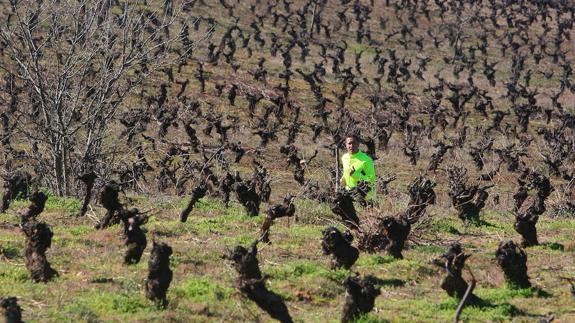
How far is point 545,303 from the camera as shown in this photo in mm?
10461

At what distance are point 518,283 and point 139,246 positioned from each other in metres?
5.06

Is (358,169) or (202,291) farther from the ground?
(358,169)

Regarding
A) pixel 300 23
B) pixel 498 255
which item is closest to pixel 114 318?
pixel 498 255

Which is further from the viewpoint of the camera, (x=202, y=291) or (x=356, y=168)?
(x=356, y=168)

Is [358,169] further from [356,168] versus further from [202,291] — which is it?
[202,291]

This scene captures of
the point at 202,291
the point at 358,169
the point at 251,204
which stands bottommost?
the point at 202,291

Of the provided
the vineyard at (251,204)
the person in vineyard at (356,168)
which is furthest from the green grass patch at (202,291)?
the person in vineyard at (356,168)

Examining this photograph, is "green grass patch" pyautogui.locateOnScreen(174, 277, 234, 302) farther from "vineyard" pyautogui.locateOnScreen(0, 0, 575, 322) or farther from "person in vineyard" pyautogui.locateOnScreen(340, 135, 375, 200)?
"person in vineyard" pyautogui.locateOnScreen(340, 135, 375, 200)

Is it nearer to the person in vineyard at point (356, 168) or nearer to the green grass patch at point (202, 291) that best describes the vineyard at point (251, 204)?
the green grass patch at point (202, 291)

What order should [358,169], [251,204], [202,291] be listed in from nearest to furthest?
[202,291], [358,169], [251,204]

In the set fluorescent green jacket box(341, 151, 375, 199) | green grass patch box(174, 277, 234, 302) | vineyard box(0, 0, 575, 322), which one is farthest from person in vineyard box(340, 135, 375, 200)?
green grass patch box(174, 277, 234, 302)

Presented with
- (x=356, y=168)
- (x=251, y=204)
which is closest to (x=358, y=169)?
(x=356, y=168)

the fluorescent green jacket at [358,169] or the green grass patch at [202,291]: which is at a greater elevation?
the fluorescent green jacket at [358,169]

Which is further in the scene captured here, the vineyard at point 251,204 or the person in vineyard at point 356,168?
the person in vineyard at point 356,168
